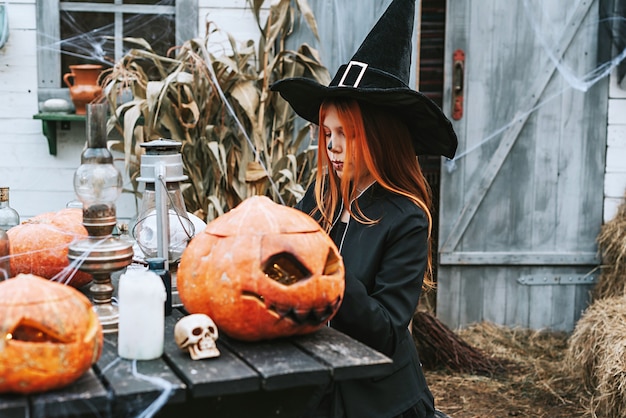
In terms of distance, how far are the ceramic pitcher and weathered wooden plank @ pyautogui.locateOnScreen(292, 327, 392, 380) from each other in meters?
3.03

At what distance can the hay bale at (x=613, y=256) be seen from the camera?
482 centimetres

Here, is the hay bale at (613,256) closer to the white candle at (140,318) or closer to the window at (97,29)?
the window at (97,29)

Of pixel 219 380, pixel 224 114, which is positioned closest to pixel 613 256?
pixel 224 114

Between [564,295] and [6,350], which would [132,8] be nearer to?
[564,295]

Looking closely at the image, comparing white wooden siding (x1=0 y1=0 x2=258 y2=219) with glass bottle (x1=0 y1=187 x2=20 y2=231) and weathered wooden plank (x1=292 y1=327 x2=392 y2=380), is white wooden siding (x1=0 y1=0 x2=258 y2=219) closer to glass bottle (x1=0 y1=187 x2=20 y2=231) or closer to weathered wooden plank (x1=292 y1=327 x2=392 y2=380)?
glass bottle (x1=0 y1=187 x2=20 y2=231)

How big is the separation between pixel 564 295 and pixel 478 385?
1.05 m

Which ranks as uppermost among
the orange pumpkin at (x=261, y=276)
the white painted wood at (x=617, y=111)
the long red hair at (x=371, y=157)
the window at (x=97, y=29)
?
the window at (x=97, y=29)

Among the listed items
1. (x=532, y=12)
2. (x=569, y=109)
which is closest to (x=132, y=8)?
(x=532, y=12)

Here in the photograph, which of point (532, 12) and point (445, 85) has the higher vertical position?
point (532, 12)

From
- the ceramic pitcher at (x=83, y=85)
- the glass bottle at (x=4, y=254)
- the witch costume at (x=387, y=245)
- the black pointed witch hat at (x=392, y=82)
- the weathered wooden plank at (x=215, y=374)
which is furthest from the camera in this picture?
the ceramic pitcher at (x=83, y=85)

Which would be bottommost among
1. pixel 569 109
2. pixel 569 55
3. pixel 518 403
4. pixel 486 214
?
pixel 518 403

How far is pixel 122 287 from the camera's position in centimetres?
165

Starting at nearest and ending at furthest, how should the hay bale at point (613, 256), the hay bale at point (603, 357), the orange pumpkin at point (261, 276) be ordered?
the orange pumpkin at point (261, 276), the hay bale at point (603, 357), the hay bale at point (613, 256)

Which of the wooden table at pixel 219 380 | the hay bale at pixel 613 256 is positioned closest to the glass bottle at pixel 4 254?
the wooden table at pixel 219 380
